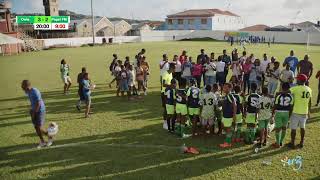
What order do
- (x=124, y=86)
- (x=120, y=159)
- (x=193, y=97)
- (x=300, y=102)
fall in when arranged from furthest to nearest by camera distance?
(x=124, y=86) → (x=193, y=97) → (x=300, y=102) → (x=120, y=159)

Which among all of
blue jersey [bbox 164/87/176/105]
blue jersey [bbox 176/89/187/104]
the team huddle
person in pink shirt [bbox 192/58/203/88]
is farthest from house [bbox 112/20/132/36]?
blue jersey [bbox 176/89/187/104]

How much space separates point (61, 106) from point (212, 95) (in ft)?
28.3

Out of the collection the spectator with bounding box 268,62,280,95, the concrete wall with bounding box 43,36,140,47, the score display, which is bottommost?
the spectator with bounding box 268,62,280,95

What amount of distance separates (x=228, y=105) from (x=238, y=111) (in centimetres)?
50

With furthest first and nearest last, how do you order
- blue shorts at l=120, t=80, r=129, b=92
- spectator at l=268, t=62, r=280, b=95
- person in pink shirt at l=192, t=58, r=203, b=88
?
person in pink shirt at l=192, t=58, r=203, b=88, blue shorts at l=120, t=80, r=129, b=92, spectator at l=268, t=62, r=280, b=95

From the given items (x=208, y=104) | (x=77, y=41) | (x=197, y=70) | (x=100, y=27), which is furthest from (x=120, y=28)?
(x=208, y=104)

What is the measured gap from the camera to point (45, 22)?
75.4m

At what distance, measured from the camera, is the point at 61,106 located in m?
16.4

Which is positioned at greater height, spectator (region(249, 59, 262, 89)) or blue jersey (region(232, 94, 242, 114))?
spectator (region(249, 59, 262, 89))

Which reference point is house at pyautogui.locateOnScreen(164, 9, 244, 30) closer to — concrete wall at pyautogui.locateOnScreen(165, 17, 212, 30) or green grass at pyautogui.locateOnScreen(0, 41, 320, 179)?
concrete wall at pyautogui.locateOnScreen(165, 17, 212, 30)

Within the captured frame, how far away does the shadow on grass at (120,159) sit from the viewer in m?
8.96

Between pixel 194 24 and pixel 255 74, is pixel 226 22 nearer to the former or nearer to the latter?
pixel 194 24

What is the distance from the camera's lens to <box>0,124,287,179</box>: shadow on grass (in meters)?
8.96

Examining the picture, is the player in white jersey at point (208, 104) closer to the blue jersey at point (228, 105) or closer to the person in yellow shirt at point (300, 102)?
the blue jersey at point (228, 105)
